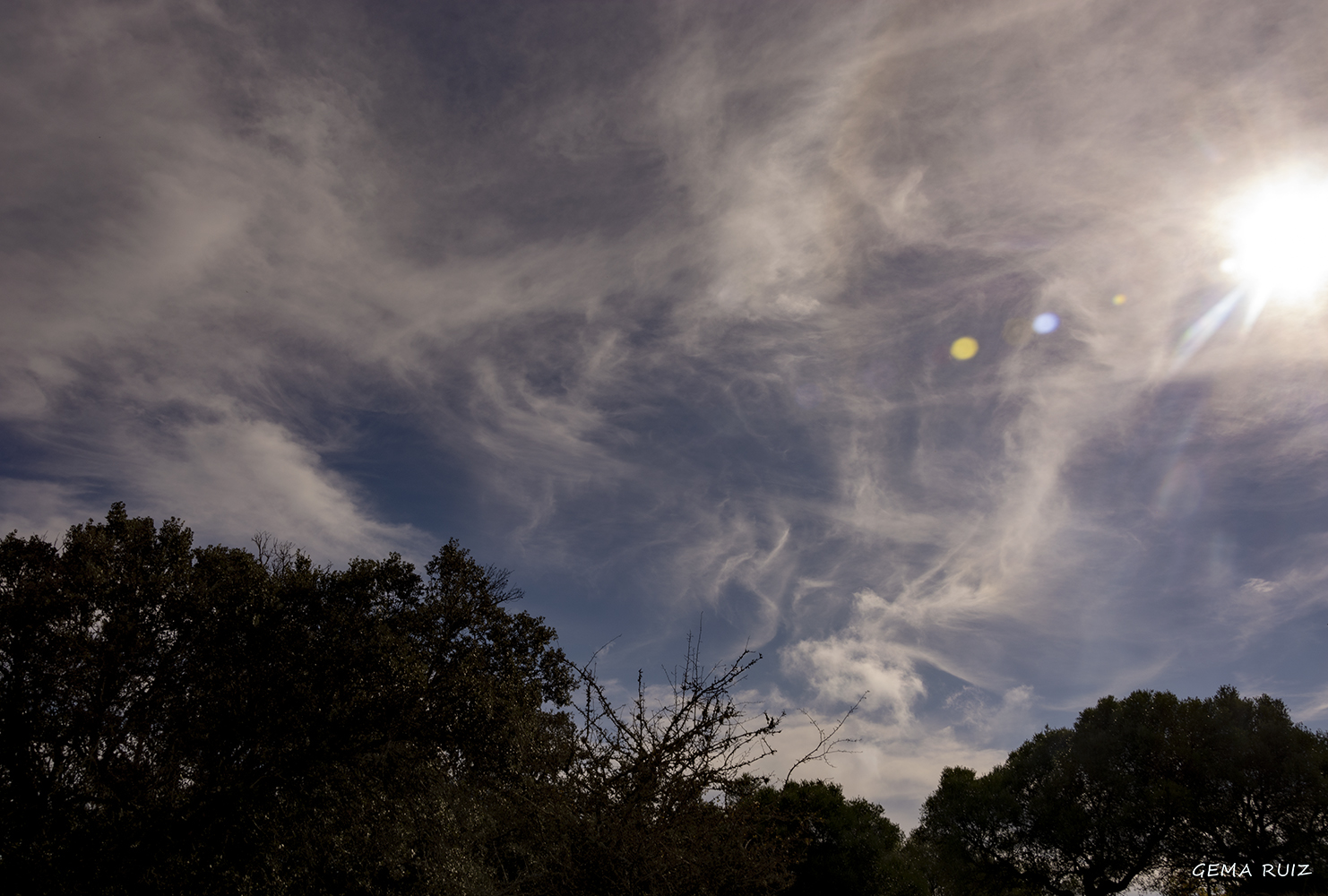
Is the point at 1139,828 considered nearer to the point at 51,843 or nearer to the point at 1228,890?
the point at 1228,890

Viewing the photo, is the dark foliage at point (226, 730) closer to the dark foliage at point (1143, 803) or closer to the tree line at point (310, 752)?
the tree line at point (310, 752)

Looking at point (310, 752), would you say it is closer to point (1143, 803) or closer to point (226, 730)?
point (226, 730)

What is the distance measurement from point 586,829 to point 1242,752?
104ft

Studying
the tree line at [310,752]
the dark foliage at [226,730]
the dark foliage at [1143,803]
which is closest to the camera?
the tree line at [310,752]

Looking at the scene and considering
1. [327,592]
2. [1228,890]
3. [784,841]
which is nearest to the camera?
[784,841]

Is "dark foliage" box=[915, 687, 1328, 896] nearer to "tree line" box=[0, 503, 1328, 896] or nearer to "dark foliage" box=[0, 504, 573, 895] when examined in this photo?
"tree line" box=[0, 503, 1328, 896]

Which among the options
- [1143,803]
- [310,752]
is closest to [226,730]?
[310,752]

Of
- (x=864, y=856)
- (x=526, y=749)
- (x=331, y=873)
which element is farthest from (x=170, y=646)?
(x=864, y=856)

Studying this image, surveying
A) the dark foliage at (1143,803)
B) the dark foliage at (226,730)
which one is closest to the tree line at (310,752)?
the dark foliage at (226,730)

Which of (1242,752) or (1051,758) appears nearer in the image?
(1242,752)

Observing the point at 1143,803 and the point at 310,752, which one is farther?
the point at 1143,803

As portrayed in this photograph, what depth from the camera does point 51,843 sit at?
11.4 meters

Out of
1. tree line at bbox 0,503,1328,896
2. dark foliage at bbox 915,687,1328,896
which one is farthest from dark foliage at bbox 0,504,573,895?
dark foliage at bbox 915,687,1328,896

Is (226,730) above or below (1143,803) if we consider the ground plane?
below
